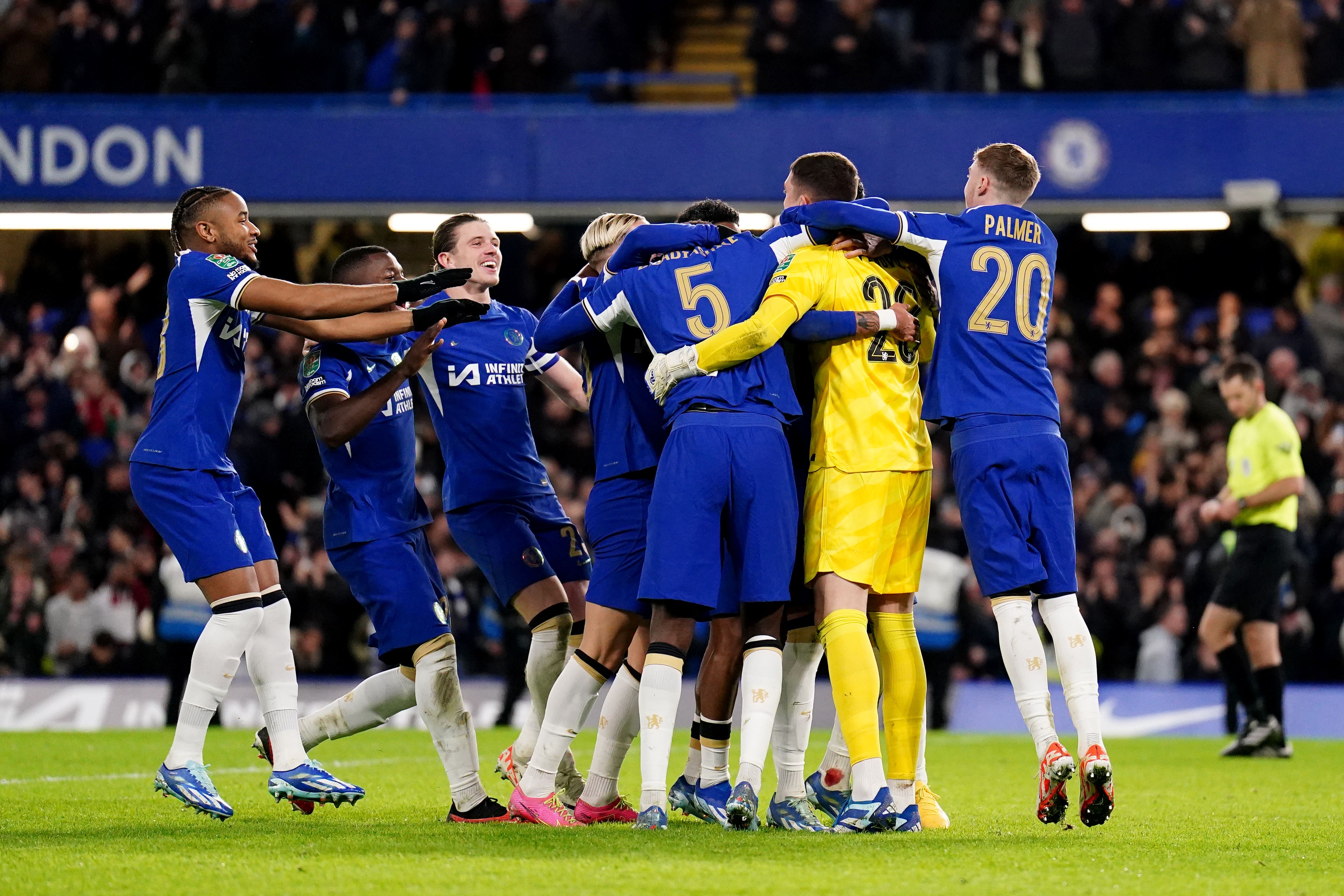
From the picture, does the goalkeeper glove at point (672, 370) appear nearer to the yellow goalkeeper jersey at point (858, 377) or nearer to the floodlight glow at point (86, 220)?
the yellow goalkeeper jersey at point (858, 377)

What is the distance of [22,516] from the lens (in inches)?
616

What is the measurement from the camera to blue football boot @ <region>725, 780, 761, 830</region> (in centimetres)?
573

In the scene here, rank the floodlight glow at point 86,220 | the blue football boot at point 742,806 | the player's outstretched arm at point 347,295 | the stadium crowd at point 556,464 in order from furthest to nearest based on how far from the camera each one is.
→ the floodlight glow at point 86,220, the stadium crowd at point 556,464, the player's outstretched arm at point 347,295, the blue football boot at point 742,806

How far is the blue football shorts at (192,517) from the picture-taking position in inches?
251

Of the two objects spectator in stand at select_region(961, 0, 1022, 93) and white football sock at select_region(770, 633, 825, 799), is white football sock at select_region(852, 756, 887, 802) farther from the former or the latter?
spectator in stand at select_region(961, 0, 1022, 93)

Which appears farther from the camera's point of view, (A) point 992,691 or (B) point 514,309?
(A) point 992,691

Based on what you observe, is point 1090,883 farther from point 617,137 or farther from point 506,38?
point 506,38

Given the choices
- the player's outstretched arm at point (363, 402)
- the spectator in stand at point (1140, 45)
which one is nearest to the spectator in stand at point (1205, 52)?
the spectator in stand at point (1140, 45)

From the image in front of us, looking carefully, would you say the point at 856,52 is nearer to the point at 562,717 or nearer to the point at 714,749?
the point at 714,749

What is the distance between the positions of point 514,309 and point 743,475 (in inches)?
72.3

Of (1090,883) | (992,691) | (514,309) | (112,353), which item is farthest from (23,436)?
(1090,883)

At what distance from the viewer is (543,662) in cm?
695

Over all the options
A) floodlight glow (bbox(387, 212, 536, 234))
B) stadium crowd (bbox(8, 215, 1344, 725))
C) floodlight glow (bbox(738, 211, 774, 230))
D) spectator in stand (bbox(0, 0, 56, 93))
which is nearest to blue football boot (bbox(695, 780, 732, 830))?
stadium crowd (bbox(8, 215, 1344, 725))

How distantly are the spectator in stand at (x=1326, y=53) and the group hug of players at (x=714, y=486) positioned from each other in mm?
12124
